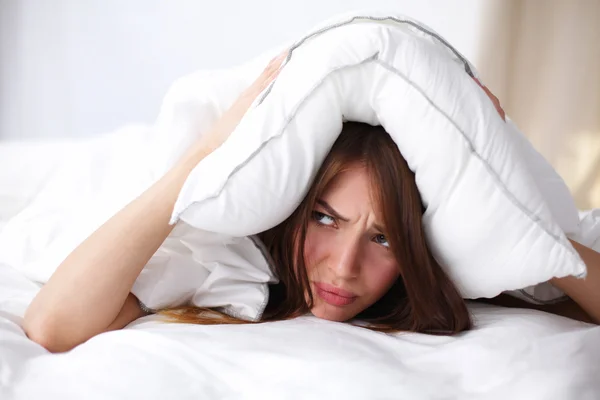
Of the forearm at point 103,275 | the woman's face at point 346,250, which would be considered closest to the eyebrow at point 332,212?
the woman's face at point 346,250

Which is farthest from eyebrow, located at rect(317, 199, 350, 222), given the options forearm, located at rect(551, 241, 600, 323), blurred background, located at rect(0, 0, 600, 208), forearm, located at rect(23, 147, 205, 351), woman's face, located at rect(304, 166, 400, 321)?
blurred background, located at rect(0, 0, 600, 208)

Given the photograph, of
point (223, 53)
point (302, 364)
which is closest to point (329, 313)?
point (302, 364)

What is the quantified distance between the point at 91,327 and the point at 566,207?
85 cm

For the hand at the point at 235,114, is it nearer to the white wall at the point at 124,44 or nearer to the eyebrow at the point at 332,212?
the eyebrow at the point at 332,212

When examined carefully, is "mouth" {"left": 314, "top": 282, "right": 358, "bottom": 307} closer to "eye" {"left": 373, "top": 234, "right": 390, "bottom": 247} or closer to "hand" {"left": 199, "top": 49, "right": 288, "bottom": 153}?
"eye" {"left": 373, "top": 234, "right": 390, "bottom": 247}

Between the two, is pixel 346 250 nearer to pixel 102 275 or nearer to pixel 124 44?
pixel 102 275

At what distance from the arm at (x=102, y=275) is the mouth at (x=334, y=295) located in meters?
0.26

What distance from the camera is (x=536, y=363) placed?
31.5 inches

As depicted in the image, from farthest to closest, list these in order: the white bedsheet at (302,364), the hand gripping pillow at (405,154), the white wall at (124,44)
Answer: the white wall at (124,44), the hand gripping pillow at (405,154), the white bedsheet at (302,364)

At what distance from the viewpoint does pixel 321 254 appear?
101cm

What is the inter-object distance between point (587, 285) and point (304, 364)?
23.5 inches

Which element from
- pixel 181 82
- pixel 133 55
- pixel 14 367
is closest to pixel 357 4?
pixel 133 55

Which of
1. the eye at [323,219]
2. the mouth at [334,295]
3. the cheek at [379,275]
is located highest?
the eye at [323,219]

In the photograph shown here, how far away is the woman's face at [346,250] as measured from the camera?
0.98m
